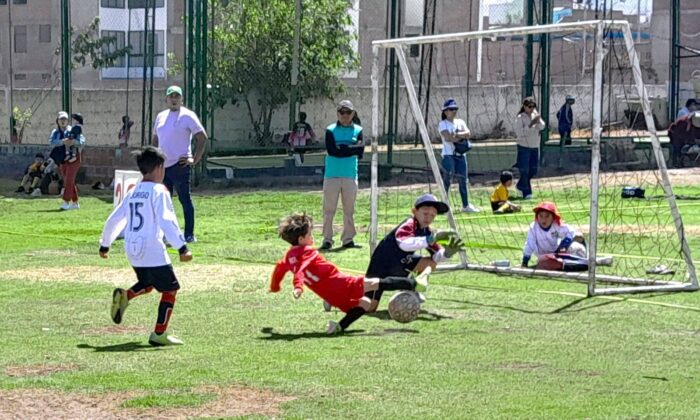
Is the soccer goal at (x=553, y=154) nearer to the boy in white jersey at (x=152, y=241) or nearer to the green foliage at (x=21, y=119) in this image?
the boy in white jersey at (x=152, y=241)

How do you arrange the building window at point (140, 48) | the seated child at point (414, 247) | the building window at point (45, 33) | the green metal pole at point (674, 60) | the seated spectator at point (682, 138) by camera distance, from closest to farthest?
1. the seated child at point (414, 247)
2. the seated spectator at point (682, 138)
3. the green metal pole at point (674, 60)
4. the building window at point (140, 48)
5. the building window at point (45, 33)

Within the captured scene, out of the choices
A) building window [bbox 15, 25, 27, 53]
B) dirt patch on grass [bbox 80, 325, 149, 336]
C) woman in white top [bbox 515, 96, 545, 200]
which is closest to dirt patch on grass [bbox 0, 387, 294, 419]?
dirt patch on grass [bbox 80, 325, 149, 336]

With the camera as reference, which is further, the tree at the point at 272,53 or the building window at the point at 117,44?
the building window at the point at 117,44

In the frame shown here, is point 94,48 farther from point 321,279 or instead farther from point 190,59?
point 321,279

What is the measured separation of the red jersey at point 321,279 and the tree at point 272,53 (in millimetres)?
21736

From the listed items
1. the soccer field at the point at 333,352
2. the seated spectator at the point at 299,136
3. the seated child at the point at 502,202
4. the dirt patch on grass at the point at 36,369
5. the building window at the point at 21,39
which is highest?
the building window at the point at 21,39

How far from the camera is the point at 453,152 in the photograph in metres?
22.3

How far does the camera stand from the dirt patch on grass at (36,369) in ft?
30.0

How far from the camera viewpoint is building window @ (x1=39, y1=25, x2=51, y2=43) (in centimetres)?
4428

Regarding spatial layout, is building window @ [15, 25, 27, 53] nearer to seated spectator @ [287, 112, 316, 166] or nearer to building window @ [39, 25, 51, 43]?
building window @ [39, 25, 51, 43]

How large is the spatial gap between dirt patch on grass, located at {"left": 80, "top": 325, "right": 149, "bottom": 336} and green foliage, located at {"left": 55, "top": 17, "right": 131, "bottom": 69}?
2449cm

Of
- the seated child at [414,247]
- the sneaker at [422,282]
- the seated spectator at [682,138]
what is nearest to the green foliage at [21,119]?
the seated spectator at [682,138]

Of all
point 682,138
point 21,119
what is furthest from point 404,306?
point 21,119

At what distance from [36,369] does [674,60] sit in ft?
88.6
